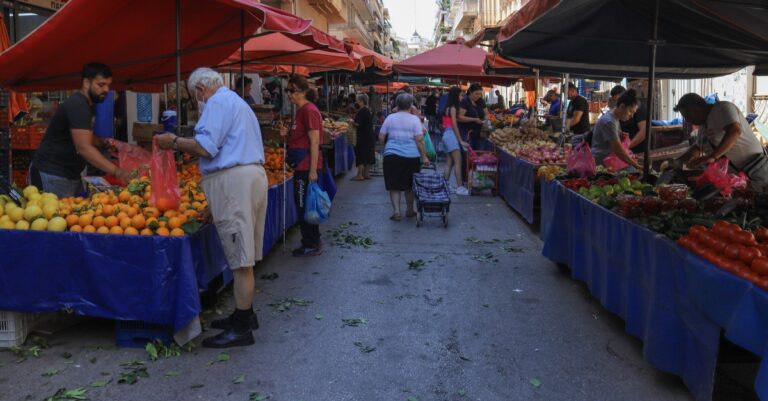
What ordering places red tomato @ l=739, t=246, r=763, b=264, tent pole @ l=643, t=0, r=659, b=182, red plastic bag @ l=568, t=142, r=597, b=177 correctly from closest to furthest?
red tomato @ l=739, t=246, r=763, b=264, tent pole @ l=643, t=0, r=659, b=182, red plastic bag @ l=568, t=142, r=597, b=177

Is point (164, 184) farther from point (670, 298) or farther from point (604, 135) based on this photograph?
point (604, 135)

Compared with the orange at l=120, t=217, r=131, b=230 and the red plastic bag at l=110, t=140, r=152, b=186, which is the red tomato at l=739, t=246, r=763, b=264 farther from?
the red plastic bag at l=110, t=140, r=152, b=186

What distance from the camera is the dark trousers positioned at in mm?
7945

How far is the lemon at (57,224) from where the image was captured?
4.99 m

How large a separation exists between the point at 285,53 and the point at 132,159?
12.1 feet

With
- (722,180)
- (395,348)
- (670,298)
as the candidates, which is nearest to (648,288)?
(670,298)

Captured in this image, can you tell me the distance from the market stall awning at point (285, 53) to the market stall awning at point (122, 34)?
1.52 m

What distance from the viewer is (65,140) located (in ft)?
19.3

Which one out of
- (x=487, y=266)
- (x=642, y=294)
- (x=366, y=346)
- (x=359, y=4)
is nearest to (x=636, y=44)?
(x=487, y=266)

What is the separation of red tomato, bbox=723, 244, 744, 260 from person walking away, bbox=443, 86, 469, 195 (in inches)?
364

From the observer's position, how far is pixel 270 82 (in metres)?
26.9

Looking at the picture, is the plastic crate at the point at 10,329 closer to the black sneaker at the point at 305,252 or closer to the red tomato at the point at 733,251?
the black sneaker at the point at 305,252

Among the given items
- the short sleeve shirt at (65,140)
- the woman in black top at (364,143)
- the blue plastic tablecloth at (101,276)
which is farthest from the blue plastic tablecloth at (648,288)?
the woman in black top at (364,143)

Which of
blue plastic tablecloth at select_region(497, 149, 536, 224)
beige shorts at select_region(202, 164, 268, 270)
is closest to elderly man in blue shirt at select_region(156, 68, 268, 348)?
beige shorts at select_region(202, 164, 268, 270)
